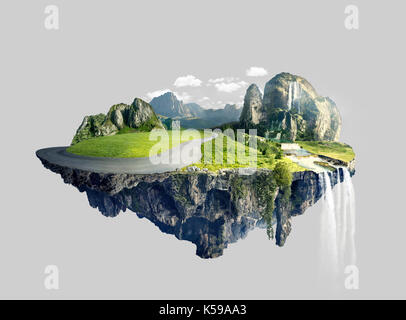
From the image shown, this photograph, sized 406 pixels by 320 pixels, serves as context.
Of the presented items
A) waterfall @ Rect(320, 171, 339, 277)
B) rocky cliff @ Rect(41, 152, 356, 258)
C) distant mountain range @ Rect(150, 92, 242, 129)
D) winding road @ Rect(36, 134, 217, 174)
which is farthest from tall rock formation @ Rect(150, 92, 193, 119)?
waterfall @ Rect(320, 171, 339, 277)

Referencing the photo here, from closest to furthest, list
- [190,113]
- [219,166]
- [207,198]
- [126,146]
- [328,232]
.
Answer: [219,166]
[207,198]
[328,232]
[126,146]
[190,113]

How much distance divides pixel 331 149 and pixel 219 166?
16818 mm

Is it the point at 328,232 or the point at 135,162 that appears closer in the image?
the point at 135,162

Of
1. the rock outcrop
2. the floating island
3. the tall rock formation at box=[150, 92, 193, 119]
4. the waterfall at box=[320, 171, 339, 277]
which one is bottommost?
the waterfall at box=[320, 171, 339, 277]

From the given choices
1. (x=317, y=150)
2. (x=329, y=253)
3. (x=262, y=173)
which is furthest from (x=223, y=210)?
(x=317, y=150)

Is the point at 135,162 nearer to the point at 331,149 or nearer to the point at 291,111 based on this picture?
the point at 291,111

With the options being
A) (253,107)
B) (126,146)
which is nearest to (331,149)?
(253,107)

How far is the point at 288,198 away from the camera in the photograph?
959 inches

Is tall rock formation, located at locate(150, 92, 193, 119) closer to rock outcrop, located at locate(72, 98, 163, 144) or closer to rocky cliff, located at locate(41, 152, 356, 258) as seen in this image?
rock outcrop, located at locate(72, 98, 163, 144)

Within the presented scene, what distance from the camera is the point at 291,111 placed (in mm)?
33438

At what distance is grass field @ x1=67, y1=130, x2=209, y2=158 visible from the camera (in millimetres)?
22911

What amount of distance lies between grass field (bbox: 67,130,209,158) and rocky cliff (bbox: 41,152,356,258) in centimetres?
286

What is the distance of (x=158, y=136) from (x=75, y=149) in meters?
8.40

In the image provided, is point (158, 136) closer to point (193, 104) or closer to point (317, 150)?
point (193, 104)
